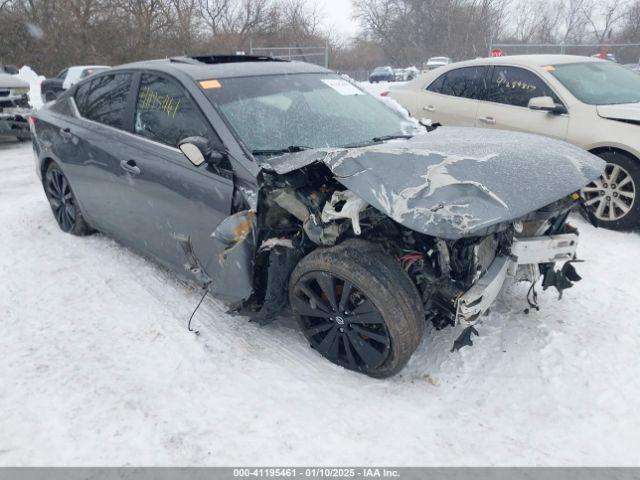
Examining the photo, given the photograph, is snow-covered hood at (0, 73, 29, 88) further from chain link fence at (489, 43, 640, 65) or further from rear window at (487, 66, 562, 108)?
chain link fence at (489, 43, 640, 65)

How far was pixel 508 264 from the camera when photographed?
282 centimetres

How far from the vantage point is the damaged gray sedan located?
2564 millimetres

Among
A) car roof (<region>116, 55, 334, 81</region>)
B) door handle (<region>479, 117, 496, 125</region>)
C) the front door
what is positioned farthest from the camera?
door handle (<region>479, 117, 496, 125</region>)

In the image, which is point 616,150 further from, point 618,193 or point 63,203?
point 63,203

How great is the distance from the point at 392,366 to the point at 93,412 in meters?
1.60

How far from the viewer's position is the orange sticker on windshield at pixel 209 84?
130 inches

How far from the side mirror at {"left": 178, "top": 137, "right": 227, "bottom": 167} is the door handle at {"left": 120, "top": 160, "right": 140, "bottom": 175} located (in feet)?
2.81

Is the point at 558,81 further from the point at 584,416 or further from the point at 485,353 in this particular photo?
the point at 584,416

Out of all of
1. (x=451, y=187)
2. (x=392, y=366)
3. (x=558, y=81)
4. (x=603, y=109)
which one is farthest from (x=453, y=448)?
(x=558, y=81)

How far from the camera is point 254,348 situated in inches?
124

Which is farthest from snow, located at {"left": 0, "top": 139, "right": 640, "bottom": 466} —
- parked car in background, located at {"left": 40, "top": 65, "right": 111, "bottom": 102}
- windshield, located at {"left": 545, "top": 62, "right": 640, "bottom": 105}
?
parked car in background, located at {"left": 40, "top": 65, "right": 111, "bottom": 102}

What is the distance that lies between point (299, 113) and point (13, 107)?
29.2 ft

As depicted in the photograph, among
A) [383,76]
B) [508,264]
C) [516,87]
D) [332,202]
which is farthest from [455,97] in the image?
[383,76]

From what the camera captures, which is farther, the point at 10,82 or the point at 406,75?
the point at 406,75
